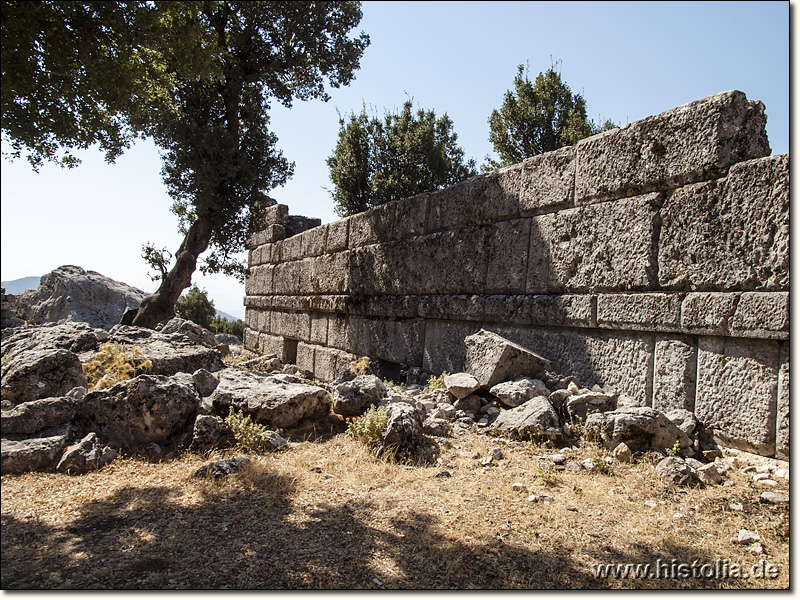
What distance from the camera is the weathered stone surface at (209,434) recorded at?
3.93m

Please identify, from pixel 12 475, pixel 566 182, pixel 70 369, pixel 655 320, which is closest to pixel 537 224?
pixel 566 182

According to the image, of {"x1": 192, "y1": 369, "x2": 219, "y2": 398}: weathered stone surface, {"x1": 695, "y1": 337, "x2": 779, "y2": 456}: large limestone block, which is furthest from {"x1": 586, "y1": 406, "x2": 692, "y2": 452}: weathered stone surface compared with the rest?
{"x1": 192, "y1": 369, "x2": 219, "y2": 398}: weathered stone surface

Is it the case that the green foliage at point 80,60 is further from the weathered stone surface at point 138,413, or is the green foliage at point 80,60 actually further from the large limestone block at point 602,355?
the large limestone block at point 602,355

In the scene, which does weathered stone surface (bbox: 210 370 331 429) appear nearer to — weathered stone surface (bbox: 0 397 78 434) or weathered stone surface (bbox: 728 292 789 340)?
weathered stone surface (bbox: 0 397 78 434)

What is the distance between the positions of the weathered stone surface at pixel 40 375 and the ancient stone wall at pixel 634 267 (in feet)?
11.9

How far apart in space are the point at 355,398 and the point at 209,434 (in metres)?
1.31

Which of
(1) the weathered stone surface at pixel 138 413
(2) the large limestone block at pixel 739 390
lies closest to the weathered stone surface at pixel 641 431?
(2) the large limestone block at pixel 739 390

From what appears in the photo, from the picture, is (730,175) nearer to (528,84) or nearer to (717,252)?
(717,252)

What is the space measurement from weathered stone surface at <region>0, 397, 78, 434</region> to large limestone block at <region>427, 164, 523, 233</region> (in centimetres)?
405

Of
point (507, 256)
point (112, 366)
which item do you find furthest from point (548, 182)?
point (112, 366)

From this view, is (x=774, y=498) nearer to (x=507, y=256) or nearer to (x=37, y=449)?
(x=507, y=256)

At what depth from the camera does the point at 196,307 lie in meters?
18.0

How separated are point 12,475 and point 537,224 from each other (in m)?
4.36

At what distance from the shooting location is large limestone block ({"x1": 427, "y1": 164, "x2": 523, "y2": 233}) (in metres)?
5.56
